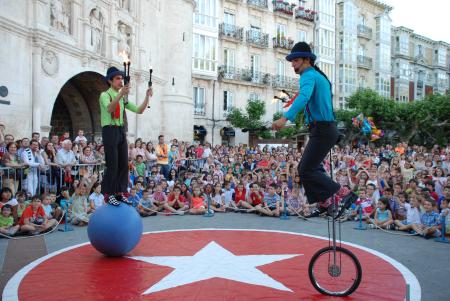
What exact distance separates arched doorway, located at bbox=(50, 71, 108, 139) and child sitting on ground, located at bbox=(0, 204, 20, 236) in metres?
12.4

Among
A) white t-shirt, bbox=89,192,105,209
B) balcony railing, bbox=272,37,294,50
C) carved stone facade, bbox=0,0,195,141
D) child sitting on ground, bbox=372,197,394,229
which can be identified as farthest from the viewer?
balcony railing, bbox=272,37,294,50

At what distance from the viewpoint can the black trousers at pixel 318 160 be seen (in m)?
4.98

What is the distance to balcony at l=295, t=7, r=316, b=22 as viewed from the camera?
124 ft

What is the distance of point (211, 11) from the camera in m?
31.3

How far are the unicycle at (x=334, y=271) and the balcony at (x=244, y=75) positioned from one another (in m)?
27.9

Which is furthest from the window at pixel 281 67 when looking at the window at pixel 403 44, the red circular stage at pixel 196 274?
the red circular stage at pixel 196 274

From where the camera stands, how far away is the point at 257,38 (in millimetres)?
34719

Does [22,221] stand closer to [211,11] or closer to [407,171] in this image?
[407,171]

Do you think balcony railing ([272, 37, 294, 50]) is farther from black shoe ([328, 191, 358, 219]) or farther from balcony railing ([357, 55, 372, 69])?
black shoe ([328, 191, 358, 219])

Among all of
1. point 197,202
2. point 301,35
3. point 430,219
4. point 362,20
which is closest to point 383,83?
point 362,20

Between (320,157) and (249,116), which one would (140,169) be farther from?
(249,116)

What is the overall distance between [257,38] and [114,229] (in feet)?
101

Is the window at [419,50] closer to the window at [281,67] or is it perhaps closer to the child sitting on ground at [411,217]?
the window at [281,67]

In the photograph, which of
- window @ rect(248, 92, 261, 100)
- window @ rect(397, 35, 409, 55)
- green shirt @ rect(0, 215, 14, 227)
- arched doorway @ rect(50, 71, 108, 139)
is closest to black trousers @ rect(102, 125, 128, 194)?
green shirt @ rect(0, 215, 14, 227)
